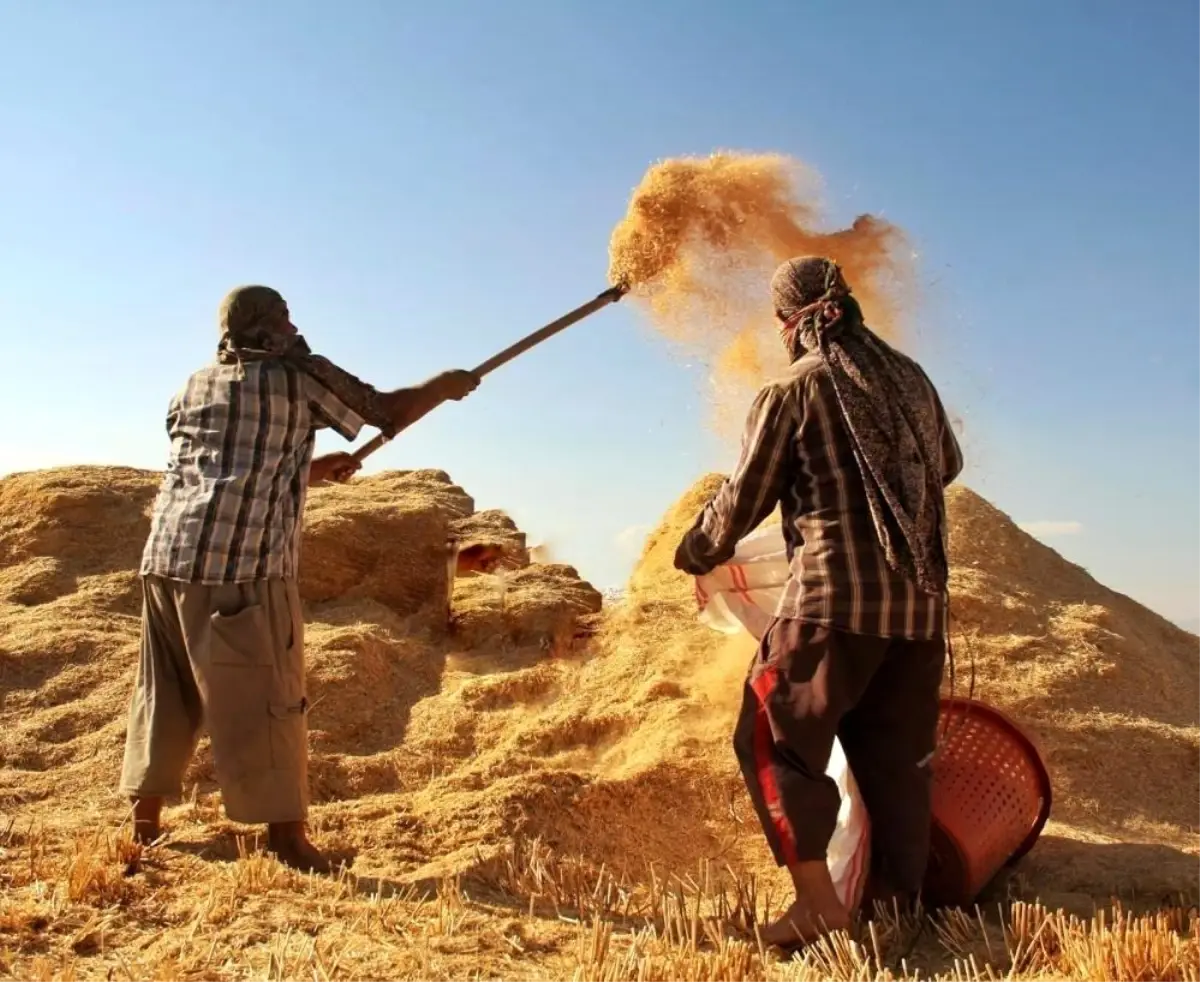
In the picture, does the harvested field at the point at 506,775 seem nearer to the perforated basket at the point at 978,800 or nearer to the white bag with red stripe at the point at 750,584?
the perforated basket at the point at 978,800

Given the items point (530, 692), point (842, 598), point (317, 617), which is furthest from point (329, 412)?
point (317, 617)

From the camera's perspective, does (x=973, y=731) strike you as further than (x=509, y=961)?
Yes

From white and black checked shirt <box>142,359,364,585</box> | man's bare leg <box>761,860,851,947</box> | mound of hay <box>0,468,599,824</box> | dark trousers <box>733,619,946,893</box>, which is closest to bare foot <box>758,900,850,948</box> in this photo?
man's bare leg <box>761,860,851,947</box>

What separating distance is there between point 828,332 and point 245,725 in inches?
76.0

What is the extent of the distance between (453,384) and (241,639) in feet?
3.56

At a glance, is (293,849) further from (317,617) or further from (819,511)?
(317,617)

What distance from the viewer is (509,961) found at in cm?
248

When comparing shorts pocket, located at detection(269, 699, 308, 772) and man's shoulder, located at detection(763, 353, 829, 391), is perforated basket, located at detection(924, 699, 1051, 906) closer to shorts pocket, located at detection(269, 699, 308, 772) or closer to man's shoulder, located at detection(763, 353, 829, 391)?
man's shoulder, located at detection(763, 353, 829, 391)

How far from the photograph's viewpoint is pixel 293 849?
3.22 metres

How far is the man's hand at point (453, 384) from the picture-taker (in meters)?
3.73

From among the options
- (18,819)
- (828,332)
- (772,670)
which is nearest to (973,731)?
(772,670)

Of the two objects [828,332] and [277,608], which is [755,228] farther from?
[277,608]

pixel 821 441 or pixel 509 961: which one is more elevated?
pixel 821 441

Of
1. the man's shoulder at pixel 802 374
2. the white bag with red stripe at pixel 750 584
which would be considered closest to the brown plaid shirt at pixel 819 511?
the man's shoulder at pixel 802 374
